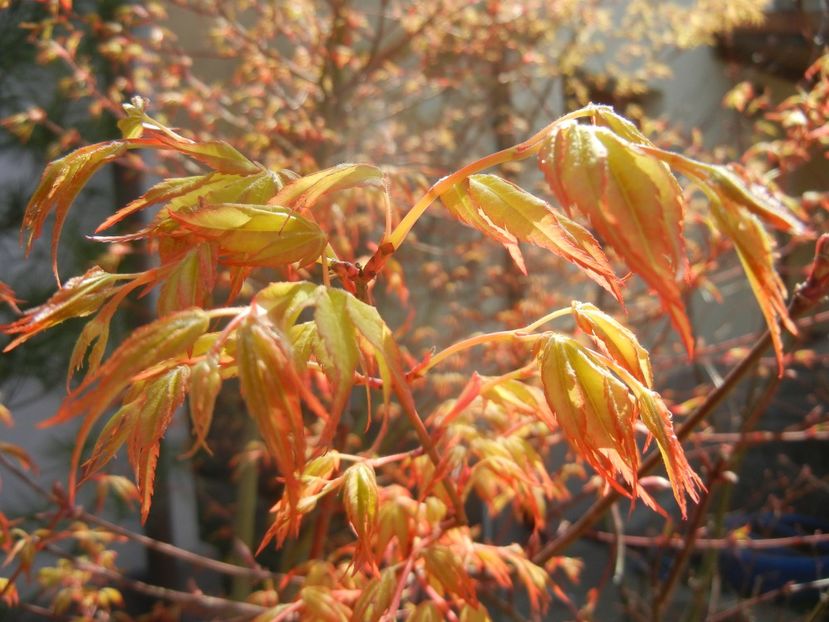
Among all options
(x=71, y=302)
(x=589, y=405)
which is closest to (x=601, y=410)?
(x=589, y=405)

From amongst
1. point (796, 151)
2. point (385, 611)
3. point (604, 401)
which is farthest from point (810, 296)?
point (796, 151)

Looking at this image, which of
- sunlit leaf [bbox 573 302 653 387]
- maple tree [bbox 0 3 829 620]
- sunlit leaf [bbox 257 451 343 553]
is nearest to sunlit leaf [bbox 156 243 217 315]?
maple tree [bbox 0 3 829 620]

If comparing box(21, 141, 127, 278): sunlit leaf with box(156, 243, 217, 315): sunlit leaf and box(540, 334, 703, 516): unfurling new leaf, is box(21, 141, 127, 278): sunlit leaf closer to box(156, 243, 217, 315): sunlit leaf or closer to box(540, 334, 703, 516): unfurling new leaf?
box(156, 243, 217, 315): sunlit leaf

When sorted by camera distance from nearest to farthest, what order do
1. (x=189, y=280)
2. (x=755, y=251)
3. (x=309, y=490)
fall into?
(x=755, y=251) < (x=189, y=280) < (x=309, y=490)

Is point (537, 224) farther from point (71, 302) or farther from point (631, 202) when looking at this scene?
point (71, 302)

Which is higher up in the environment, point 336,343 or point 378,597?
point 336,343

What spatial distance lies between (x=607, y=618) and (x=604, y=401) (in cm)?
262

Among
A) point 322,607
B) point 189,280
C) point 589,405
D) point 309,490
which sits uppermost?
point 189,280

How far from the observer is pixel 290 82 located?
2.37 m

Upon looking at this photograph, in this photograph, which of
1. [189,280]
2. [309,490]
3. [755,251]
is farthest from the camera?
[309,490]

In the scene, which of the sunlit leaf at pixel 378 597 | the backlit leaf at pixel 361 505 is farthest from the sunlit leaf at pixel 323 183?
the sunlit leaf at pixel 378 597

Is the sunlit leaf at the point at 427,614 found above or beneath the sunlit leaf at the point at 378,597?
beneath

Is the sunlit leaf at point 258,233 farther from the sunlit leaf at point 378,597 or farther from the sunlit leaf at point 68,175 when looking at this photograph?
the sunlit leaf at point 378,597

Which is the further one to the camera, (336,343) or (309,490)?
(309,490)
